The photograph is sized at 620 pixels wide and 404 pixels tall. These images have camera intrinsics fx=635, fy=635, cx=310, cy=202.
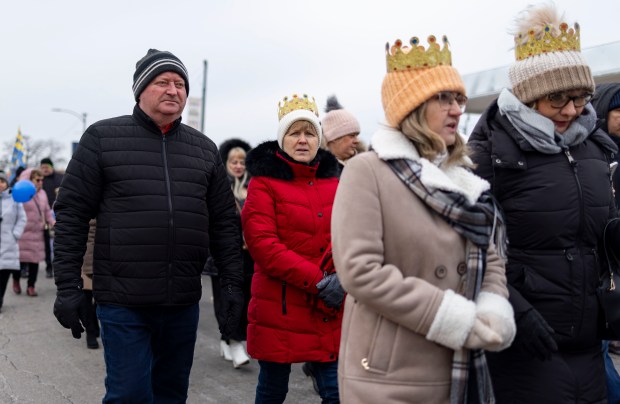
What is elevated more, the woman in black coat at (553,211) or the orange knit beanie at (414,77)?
the orange knit beanie at (414,77)

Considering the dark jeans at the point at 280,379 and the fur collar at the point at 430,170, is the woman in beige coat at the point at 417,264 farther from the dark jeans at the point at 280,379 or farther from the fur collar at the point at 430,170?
the dark jeans at the point at 280,379

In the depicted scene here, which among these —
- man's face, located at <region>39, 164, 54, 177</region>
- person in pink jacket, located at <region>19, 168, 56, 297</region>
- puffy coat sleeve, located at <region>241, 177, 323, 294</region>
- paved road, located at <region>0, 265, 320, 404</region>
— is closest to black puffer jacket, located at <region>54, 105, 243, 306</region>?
puffy coat sleeve, located at <region>241, 177, 323, 294</region>

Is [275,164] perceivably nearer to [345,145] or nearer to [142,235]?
[142,235]

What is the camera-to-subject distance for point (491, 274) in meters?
2.33

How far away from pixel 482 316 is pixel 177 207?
5.71 feet

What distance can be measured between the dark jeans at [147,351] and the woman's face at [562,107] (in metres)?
2.03

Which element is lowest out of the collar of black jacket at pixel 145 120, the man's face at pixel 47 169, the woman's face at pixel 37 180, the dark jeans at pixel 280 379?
the man's face at pixel 47 169

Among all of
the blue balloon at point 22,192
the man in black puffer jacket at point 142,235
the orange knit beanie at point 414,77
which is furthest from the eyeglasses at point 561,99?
the blue balloon at point 22,192

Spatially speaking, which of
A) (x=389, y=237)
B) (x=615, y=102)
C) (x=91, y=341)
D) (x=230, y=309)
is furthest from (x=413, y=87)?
(x=91, y=341)

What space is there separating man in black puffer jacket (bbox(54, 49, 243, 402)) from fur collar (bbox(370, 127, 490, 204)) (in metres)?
1.37

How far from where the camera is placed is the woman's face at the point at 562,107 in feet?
8.98

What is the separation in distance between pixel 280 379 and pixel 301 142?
4.49 ft

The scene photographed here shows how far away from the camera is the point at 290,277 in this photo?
11.3 ft

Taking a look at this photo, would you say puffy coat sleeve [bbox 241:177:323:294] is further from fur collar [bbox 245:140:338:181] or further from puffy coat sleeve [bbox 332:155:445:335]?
puffy coat sleeve [bbox 332:155:445:335]
